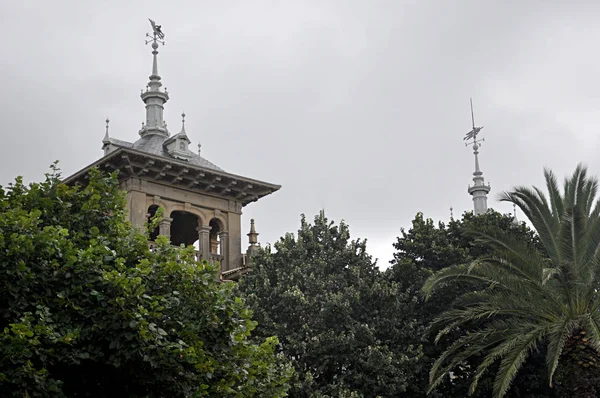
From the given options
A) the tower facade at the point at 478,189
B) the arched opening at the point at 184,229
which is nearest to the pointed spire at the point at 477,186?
the tower facade at the point at 478,189

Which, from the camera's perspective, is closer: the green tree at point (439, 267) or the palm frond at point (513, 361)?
the palm frond at point (513, 361)

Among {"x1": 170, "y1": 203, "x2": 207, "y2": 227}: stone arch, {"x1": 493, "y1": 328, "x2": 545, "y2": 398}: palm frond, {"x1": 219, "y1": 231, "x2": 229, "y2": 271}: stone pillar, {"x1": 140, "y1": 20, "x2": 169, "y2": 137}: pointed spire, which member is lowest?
{"x1": 493, "y1": 328, "x2": 545, "y2": 398}: palm frond

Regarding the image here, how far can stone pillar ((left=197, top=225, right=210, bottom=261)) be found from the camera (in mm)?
34597

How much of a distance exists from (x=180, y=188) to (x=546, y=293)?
14835mm

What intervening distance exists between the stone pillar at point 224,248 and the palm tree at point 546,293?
10870 millimetres

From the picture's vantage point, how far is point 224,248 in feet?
117

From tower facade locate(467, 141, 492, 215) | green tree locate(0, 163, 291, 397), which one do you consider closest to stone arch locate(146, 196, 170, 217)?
green tree locate(0, 163, 291, 397)

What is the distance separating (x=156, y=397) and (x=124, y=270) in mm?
2313

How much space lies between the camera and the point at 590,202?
26344 mm

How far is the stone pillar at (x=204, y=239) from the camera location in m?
34.6

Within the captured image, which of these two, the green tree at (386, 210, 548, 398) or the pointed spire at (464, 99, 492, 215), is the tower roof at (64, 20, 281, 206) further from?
the pointed spire at (464, 99, 492, 215)

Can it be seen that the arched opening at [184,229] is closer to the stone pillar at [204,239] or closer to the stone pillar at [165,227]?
the stone pillar at [204,239]

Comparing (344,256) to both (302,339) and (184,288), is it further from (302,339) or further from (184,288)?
(184,288)

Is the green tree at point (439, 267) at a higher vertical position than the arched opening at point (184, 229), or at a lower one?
lower
